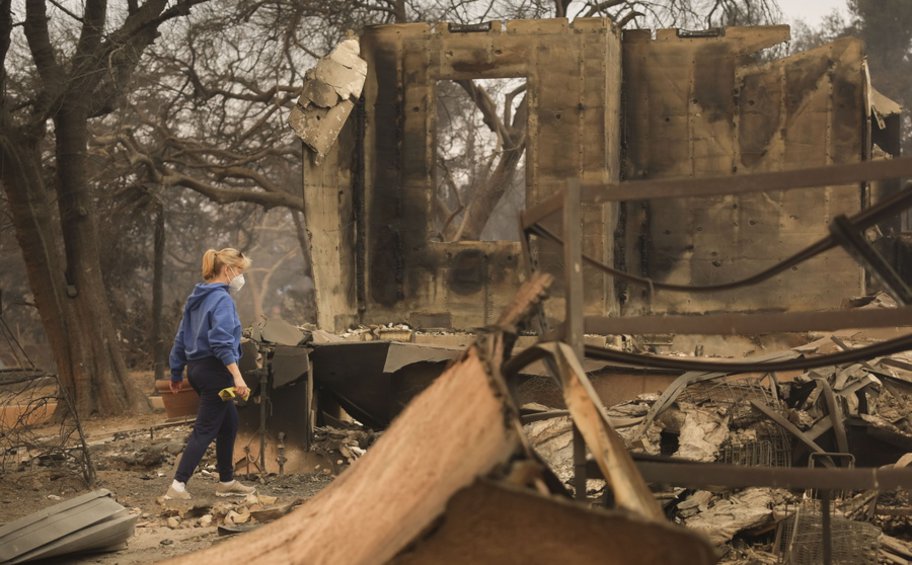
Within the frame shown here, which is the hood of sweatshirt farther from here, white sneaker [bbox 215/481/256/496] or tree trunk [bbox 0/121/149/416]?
tree trunk [bbox 0/121/149/416]

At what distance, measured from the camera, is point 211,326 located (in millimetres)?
7895

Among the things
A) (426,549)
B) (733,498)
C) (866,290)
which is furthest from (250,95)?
(426,549)

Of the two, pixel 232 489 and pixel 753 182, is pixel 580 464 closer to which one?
pixel 753 182

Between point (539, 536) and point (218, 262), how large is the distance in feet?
19.0

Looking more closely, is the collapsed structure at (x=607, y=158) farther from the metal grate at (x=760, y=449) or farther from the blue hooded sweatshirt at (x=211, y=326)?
the metal grate at (x=760, y=449)

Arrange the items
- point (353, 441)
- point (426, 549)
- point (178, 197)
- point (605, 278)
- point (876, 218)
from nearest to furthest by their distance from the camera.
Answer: point (426, 549)
point (876, 218)
point (353, 441)
point (605, 278)
point (178, 197)

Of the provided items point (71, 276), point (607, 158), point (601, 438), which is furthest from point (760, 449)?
point (71, 276)

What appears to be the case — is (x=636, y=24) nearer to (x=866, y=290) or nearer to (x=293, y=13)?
(x=293, y=13)

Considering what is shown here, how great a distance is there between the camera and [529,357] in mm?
3545

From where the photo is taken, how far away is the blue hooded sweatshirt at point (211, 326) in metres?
7.82

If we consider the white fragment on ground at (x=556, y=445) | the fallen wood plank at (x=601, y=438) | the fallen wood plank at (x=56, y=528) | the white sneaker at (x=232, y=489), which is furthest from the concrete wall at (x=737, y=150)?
the fallen wood plank at (x=601, y=438)

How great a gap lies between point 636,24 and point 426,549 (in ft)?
65.8

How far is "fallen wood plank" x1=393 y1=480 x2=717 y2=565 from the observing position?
2389 millimetres

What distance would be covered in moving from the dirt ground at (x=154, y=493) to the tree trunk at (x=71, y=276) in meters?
3.20
